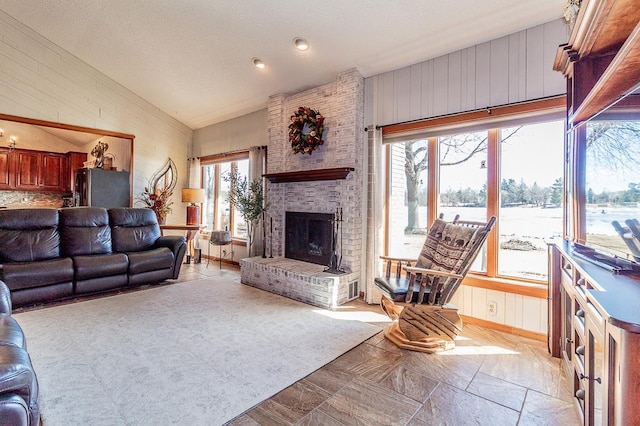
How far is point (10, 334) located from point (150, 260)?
292cm

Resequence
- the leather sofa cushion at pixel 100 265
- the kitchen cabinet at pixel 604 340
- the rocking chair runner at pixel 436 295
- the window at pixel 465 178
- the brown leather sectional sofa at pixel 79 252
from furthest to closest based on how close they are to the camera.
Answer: the leather sofa cushion at pixel 100 265, the brown leather sectional sofa at pixel 79 252, the window at pixel 465 178, the rocking chair runner at pixel 436 295, the kitchen cabinet at pixel 604 340

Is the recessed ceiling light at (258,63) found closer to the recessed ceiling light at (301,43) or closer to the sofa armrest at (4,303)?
the recessed ceiling light at (301,43)

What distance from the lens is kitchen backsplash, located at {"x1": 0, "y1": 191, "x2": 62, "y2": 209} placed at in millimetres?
5033

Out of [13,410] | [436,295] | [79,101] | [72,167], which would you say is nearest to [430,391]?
[436,295]

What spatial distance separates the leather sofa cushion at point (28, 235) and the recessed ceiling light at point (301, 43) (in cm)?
385

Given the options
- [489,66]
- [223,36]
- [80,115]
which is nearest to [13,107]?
[80,115]

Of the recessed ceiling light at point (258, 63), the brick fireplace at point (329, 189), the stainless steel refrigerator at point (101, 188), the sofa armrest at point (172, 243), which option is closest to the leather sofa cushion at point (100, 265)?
the sofa armrest at point (172, 243)

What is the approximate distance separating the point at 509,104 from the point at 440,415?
2.73 metres

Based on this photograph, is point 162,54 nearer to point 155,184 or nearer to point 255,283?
point 155,184

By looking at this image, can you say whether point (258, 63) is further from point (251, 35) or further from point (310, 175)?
point (310, 175)

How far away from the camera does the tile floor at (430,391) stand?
68.7 inches

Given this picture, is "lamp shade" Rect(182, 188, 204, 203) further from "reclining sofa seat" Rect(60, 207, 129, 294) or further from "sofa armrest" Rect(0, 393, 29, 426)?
"sofa armrest" Rect(0, 393, 29, 426)

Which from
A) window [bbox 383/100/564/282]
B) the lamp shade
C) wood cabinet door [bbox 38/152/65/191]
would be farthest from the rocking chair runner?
wood cabinet door [bbox 38/152/65/191]

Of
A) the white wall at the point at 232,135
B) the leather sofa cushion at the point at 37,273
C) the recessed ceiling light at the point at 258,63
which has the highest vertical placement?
the recessed ceiling light at the point at 258,63
